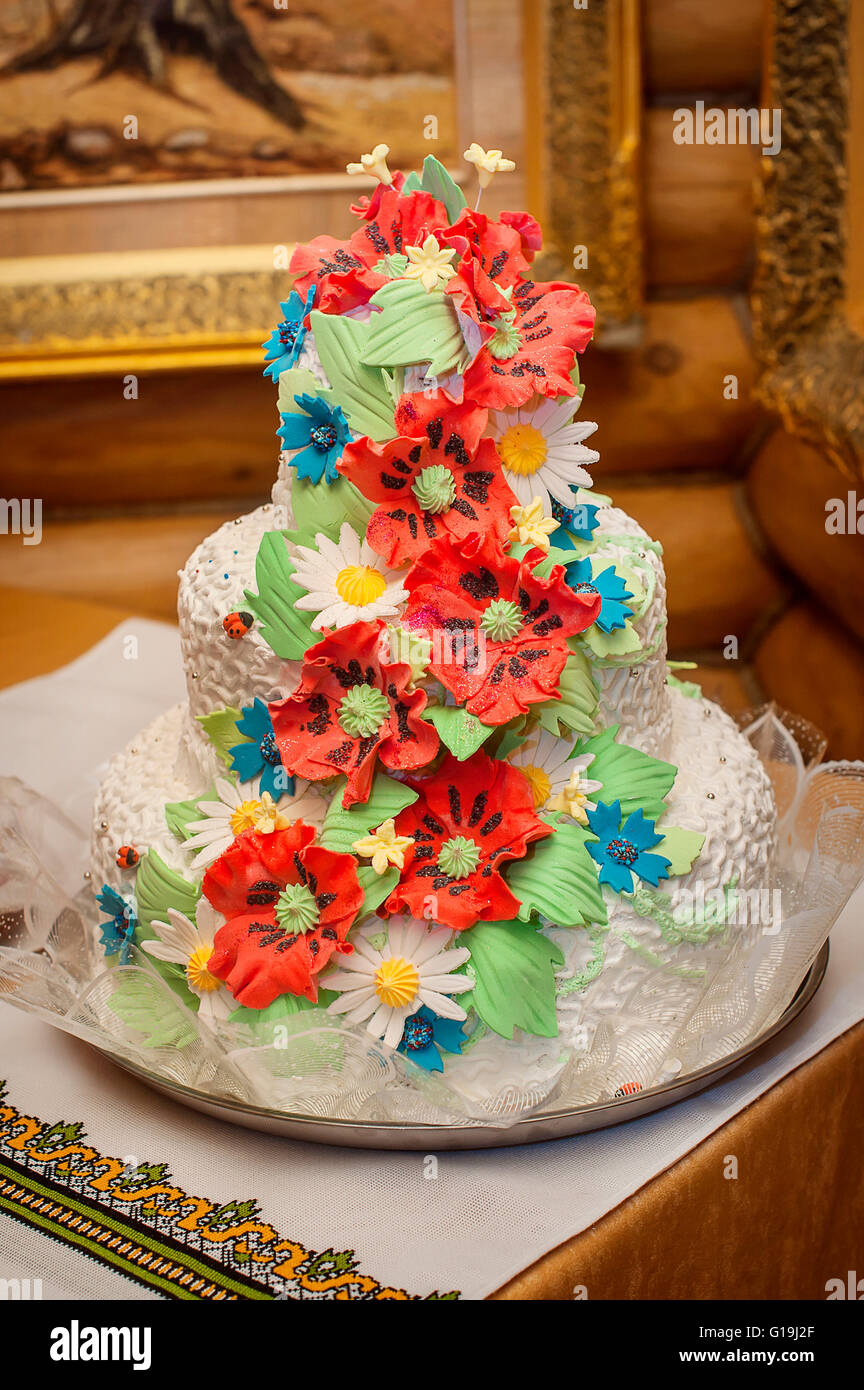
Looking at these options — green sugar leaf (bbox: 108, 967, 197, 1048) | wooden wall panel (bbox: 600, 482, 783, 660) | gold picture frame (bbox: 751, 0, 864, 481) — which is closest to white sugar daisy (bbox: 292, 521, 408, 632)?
green sugar leaf (bbox: 108, 967, 197, 1048)

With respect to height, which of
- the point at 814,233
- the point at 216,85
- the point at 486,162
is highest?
the point at 216,85

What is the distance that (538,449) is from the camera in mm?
966

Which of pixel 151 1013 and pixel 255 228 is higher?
pixel 255 228

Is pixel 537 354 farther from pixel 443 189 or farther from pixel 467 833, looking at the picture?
pixel 467 833

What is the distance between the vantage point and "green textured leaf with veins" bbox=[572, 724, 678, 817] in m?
0.98

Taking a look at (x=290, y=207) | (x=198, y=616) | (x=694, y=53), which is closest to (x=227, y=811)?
(x=198, y=616)

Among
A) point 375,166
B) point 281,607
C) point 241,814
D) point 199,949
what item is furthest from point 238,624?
point 375,166

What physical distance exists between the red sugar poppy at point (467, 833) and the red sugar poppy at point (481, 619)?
68 millimetres

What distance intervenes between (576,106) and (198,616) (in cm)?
125

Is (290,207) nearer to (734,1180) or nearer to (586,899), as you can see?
(586,899)

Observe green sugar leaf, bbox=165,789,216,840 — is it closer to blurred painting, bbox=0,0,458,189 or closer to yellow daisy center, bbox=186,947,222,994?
yellow daisy center, bbox=186,947,222,994

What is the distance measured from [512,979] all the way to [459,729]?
→ 19 cm

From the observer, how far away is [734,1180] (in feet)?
3.23

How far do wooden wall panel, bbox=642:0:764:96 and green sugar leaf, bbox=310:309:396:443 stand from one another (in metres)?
1.23
